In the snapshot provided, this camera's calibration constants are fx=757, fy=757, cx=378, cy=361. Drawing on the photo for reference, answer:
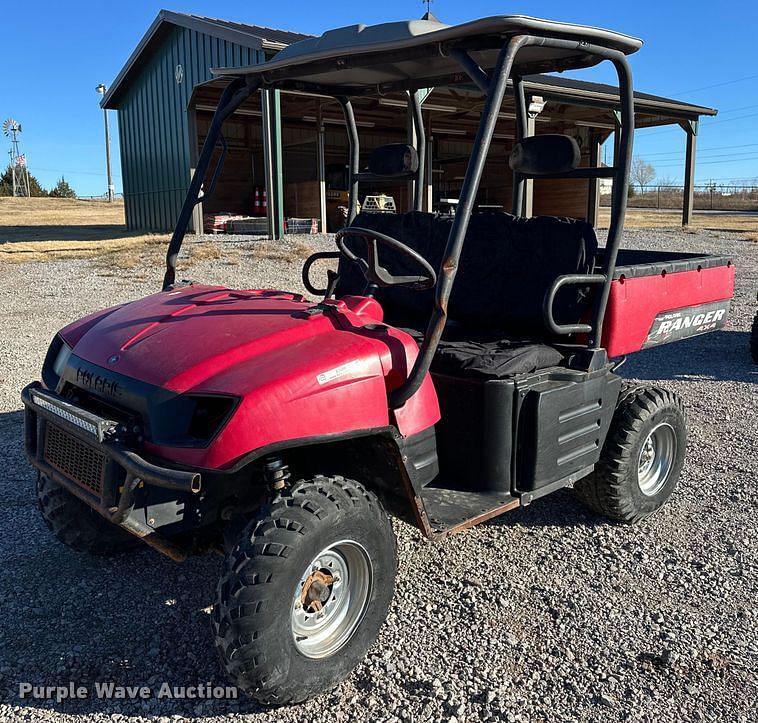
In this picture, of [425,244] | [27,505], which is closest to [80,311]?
[27,505]

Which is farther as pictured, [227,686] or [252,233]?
[252,233]

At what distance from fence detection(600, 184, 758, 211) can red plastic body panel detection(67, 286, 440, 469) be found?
51.4 m

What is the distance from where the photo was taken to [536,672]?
2586 mm

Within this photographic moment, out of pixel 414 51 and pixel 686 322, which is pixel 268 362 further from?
pixel 686 322

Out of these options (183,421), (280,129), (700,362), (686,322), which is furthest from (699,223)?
(183,421)

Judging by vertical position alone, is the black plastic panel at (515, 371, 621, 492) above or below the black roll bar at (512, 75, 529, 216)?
below

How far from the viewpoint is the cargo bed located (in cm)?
345

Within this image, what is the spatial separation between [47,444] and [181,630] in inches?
33.1

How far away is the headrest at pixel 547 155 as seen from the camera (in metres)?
3.01

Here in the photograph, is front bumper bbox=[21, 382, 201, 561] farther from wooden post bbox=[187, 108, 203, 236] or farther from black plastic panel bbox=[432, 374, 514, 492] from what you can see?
wooden post bbox=[187, 108, 203, 236]

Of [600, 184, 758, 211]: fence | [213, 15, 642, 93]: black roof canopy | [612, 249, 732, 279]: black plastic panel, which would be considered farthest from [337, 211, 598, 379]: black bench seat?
[600, 184, 758, 211]: fence

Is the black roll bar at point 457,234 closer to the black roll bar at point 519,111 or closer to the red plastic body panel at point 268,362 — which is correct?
the red plastic body panel at point 268,362

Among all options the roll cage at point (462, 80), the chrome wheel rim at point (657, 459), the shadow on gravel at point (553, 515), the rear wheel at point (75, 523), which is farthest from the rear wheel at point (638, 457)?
the rear wheel at point (75, 523)

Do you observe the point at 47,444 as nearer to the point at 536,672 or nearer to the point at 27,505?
the point at 27,505
